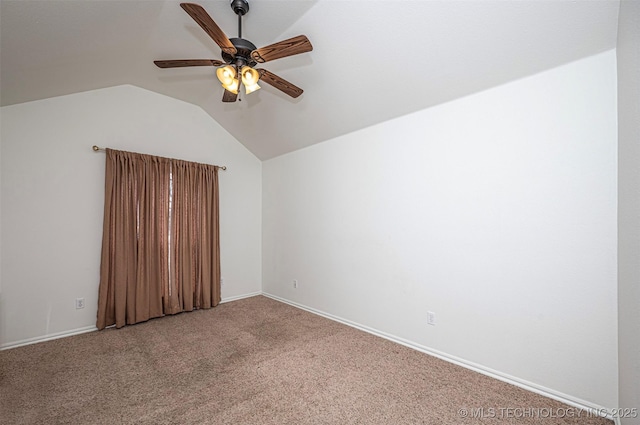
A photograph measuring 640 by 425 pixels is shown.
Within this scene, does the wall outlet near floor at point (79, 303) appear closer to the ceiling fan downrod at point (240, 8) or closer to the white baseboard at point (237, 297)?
the white baseboard at point (237, 297)

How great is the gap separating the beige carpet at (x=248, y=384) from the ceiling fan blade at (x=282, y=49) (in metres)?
2.35

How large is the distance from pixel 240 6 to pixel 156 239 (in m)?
2.85

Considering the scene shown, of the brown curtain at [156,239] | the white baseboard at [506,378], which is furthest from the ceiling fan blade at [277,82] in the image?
the white baseboard at [506,378]

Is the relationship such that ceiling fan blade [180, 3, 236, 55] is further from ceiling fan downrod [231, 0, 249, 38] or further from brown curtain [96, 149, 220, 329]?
brown curtain [96, 149, 220, 329]

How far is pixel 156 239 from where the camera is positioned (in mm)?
3645

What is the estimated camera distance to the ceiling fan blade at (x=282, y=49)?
1.80 meters

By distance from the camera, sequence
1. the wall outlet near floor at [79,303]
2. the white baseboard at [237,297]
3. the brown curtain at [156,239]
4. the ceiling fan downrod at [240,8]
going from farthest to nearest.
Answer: the white baseboard at [237,297]
the brown curtain at [156,239]
the wall outlet near floor at [79,303]
the ceiling fan downrod at [240,8]

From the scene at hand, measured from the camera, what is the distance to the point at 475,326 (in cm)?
238

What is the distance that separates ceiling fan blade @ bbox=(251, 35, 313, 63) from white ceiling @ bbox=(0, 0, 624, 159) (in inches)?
21.6

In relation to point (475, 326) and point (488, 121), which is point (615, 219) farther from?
point (475, 326)

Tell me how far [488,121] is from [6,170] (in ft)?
14.9

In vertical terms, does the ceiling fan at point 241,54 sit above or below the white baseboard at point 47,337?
above

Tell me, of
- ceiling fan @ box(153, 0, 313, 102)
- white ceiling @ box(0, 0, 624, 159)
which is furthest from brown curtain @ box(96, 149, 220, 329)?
ceiling fan @ box(153, 0, 313, 102)

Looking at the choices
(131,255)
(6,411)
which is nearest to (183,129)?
(131,255)
